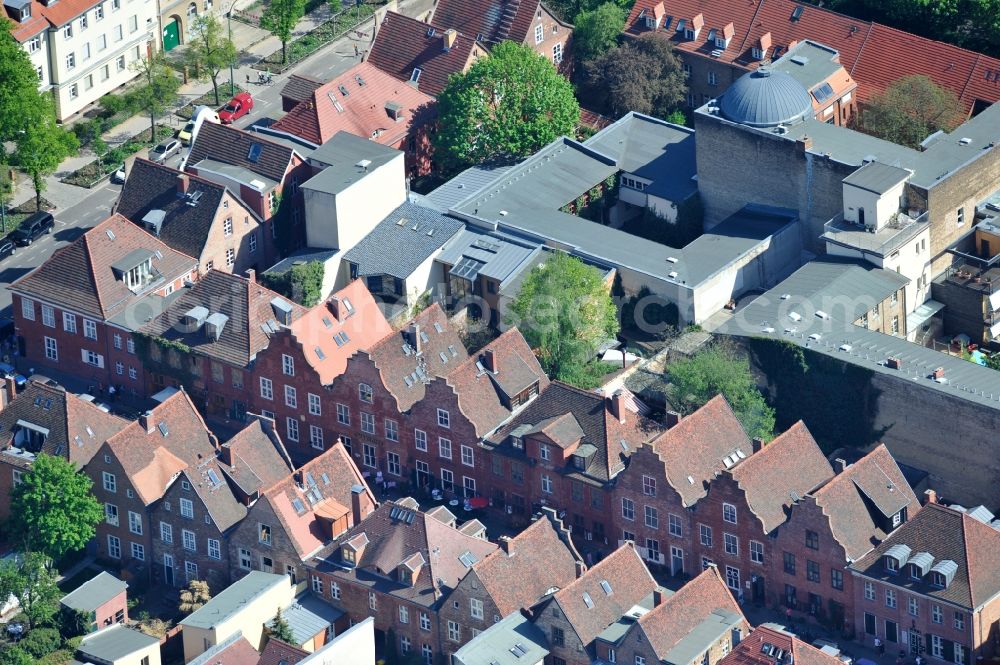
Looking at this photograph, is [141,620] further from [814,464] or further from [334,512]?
[814,464]

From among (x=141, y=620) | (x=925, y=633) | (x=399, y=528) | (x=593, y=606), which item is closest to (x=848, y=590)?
(x=925, y=633)

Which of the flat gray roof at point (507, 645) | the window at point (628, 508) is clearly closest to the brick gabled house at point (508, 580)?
the flat gray roof at point (507, 645)

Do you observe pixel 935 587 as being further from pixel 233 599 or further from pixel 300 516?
pixel 233 599

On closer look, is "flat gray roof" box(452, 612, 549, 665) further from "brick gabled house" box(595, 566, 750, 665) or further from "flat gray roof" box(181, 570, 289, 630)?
"flat gray roof" box(181, 570, 289, 630)

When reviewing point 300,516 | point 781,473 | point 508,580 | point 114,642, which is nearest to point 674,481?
point 781,473

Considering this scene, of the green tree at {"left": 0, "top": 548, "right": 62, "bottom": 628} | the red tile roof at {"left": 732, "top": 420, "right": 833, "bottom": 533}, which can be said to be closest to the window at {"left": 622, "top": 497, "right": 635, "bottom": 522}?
the red tile roof at {"left": 732, "top": 420, "right": 833, "bottom": 533}

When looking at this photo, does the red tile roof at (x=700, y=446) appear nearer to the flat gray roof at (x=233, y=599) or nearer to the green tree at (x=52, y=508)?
the flat gray roof at (x=233, y=599)
